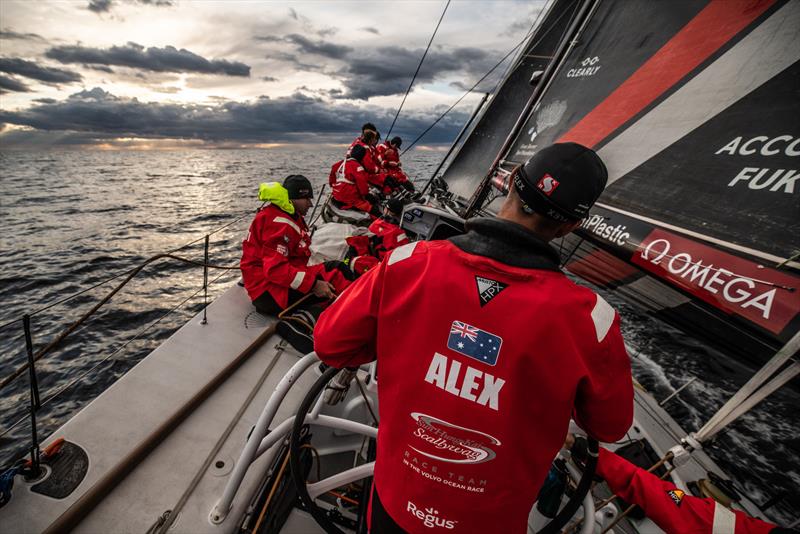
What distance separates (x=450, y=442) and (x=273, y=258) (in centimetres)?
262

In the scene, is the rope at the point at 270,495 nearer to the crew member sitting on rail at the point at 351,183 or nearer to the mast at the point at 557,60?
the mast at the point at 557,60

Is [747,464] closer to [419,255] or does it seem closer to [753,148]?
[753,148]

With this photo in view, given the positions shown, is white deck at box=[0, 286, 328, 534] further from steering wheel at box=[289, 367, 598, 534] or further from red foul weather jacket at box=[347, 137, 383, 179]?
red foul weather jacket at box=[347, 137, 383, 179]

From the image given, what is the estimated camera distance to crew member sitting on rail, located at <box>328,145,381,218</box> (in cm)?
693

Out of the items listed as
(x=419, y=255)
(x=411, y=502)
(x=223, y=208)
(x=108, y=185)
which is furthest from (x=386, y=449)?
(x=108, y=185)

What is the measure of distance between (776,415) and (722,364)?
88 cm

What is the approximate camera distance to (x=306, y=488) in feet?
4.10

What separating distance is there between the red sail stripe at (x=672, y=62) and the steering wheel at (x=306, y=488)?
2.64 meters

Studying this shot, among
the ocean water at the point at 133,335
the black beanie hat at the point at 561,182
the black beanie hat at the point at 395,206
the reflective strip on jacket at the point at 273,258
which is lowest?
the ocean water at the point at 133,335

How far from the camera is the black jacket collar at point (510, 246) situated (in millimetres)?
838

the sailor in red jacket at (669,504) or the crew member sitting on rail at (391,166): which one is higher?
the crew member sitting on rail at (391,166)

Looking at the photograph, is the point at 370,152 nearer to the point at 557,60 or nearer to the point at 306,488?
the point at 557,60

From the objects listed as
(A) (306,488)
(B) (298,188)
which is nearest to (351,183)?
(B) (298,188)

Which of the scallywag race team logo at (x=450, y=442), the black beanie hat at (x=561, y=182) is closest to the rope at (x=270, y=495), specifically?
the scallywag race team logo at (x=450, y=442)
